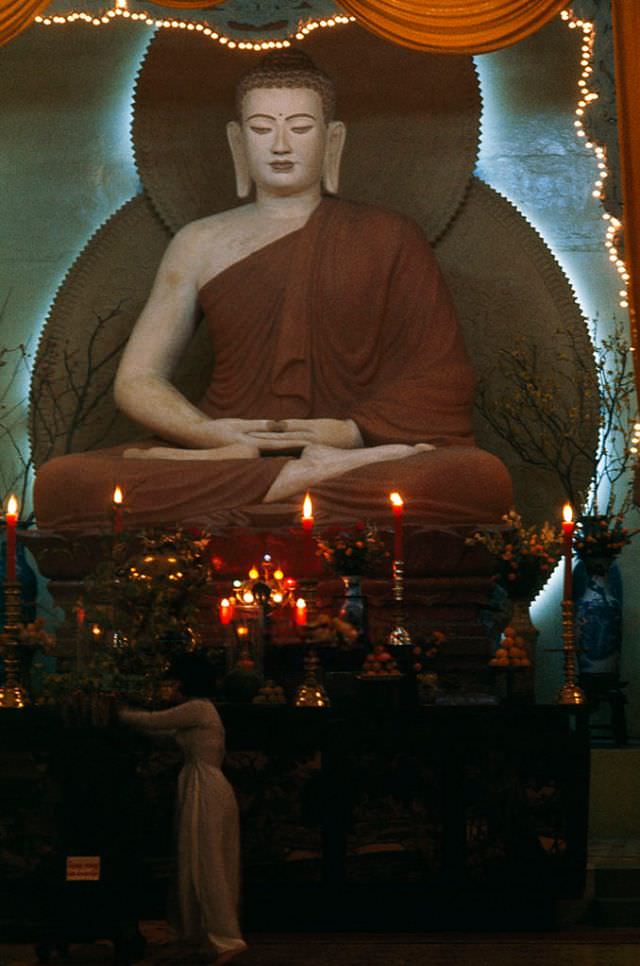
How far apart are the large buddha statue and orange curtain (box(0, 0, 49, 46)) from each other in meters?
1.06

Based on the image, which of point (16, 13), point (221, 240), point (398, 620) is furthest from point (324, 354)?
point (398, 620)

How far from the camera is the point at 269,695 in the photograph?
226 inches

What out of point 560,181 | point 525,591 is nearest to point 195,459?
point 525,591

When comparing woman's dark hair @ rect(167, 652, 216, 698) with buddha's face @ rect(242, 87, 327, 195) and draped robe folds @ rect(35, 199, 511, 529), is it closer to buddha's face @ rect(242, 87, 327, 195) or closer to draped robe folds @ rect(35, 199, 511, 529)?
draped robe folds @ rect(35, 199, 511, 529)

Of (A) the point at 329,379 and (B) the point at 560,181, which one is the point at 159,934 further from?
(B) the point at 560,181

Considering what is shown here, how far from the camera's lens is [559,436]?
8242mm

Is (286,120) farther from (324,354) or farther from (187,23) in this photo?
(324,354)

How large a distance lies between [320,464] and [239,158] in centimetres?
163

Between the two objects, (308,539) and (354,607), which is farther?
(354,607)

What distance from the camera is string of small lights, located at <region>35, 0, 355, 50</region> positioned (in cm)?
854

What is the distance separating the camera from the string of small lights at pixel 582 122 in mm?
8406

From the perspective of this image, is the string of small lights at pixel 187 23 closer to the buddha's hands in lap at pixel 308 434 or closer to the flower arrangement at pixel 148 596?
the buddha's hands in lap at pixel 308 434

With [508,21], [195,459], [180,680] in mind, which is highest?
[508,21]

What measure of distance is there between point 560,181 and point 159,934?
14.3 ft
